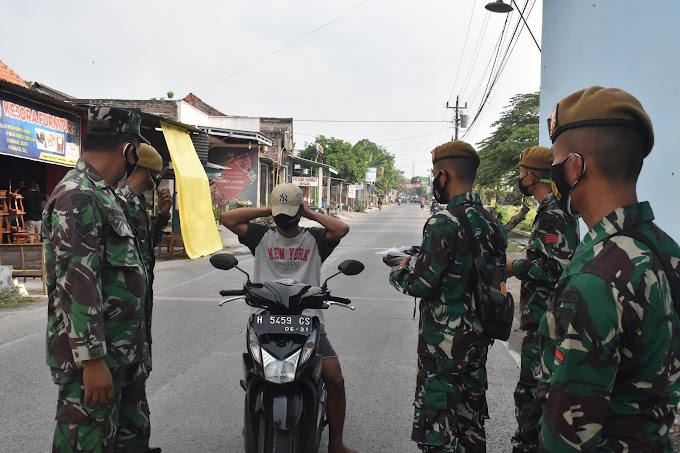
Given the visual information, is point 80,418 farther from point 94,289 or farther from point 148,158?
point 148,158

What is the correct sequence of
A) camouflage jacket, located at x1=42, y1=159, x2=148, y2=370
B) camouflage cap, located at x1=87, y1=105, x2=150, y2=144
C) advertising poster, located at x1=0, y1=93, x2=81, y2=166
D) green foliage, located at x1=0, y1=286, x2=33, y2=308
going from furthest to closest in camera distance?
advertising poster, located at x1=0, y1=93, x2=81, y2=166, green foliage, located at x1=0, y1=286, x2=33, y2=308, camouflage cap, located at x1=87, y1=105, x2=150, y2=144, camouflage jacket, located at x1=42, y1=159, x2=148, y2=370

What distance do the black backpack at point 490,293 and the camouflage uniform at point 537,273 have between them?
485 millimetres

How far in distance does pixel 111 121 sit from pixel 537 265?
2406 millimetres

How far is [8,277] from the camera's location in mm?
7914

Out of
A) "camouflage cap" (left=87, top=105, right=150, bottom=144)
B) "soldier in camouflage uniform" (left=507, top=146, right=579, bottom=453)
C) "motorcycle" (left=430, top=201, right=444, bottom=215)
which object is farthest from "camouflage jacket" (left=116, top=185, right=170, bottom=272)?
"soldier in camouflage uniform" (left=507, top=146, right=579, bottom=453)

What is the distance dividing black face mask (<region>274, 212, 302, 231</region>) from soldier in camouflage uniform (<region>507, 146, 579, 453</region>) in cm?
130

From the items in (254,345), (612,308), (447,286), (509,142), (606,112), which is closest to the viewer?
(612,308)

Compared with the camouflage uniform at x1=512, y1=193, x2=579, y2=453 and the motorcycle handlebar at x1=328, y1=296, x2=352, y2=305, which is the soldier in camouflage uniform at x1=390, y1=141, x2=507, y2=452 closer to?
the motorcycle handlebar at x1=328, y1=296, x2=352, y2=305

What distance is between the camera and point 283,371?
248 cm

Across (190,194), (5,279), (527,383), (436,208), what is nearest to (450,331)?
(527,383)

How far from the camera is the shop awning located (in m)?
12.6

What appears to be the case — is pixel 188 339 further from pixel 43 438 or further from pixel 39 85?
pixel 39 85

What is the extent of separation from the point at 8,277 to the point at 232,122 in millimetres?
21911

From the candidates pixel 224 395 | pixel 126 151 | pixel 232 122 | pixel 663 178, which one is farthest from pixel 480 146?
pixel 126 151
